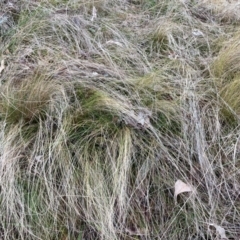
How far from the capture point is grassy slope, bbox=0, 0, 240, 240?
1334 mm

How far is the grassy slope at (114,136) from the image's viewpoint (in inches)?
52.5

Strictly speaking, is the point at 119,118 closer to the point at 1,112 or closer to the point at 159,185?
the point at 159,185

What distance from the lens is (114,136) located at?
1492 mm

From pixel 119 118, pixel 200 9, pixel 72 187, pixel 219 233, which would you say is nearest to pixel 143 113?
pixel 119 118

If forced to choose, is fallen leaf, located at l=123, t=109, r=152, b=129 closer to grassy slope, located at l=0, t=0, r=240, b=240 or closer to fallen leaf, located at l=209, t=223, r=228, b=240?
grassy slope, located at l=0, t=0, r=240, b=240

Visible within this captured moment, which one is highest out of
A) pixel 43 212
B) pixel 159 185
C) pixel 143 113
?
pixel 143 113

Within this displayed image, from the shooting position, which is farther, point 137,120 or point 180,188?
point 137,120

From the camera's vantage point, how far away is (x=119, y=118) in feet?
5.05

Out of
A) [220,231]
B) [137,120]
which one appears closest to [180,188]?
[220,231]

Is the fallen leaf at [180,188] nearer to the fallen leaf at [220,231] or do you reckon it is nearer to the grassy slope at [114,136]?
the grassy slope at [114,136]

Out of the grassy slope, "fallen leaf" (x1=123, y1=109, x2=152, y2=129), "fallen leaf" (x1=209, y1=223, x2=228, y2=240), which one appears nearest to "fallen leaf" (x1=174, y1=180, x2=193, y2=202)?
the grassy slope

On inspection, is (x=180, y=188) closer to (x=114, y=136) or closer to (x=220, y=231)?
(x=220, y=231)

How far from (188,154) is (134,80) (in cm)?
46

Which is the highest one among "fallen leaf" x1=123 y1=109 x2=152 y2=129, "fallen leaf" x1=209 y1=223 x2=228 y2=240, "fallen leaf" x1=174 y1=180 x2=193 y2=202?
"fallen leaf" x1=123 y1=109 x2=152 y2=129
